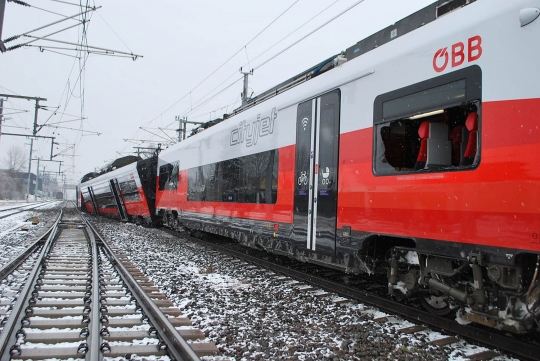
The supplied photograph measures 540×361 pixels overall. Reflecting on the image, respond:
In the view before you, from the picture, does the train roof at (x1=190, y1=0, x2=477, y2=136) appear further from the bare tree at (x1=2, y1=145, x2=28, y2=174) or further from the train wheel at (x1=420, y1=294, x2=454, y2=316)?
the bare tree at (x1=2, y1=145, x2=28, y2=174)

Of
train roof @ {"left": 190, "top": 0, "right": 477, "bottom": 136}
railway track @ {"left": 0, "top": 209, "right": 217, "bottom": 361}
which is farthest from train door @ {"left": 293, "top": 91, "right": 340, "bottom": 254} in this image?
railway track @ {"left": 0, "top": 209, "right": 217, "bottom": 361}

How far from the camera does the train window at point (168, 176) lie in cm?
1422

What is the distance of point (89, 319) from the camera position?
4816mm

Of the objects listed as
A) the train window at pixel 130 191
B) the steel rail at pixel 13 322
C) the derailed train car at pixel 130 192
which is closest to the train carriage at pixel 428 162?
the steel rail at pixel 13 322

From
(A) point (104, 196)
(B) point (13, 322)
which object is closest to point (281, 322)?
(B) point (13, 322)

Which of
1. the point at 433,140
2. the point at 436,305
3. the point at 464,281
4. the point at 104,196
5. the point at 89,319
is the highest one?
the point at 433,140

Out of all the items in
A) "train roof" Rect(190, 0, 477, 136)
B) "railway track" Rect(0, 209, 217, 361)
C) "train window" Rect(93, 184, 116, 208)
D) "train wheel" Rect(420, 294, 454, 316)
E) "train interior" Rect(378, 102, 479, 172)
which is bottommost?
"railway track" Rect(0, 209, 217, 361)

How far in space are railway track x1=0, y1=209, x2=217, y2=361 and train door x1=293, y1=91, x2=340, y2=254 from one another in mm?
2234

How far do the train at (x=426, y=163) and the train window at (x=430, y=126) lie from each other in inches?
0.5

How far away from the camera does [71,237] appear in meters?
14.3

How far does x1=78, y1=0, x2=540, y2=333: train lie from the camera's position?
11.6 feet

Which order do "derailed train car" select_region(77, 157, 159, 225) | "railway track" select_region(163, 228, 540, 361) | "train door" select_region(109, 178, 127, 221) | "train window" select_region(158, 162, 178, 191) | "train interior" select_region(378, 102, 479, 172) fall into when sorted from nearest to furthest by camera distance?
1. "railway track" select_region(163, 228, 540, 361)
2. "train interior" select_region(378, 102, 479, 172)
3. "train window" select_region(158, 162, 178, 191)
4. "derailed train car" select_region(77, 157, 159, 225)
5. "train door" select_region(109, 178, 127, 221)

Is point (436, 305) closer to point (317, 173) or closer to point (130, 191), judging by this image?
point (317, 173)

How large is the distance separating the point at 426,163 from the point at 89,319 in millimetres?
4310
